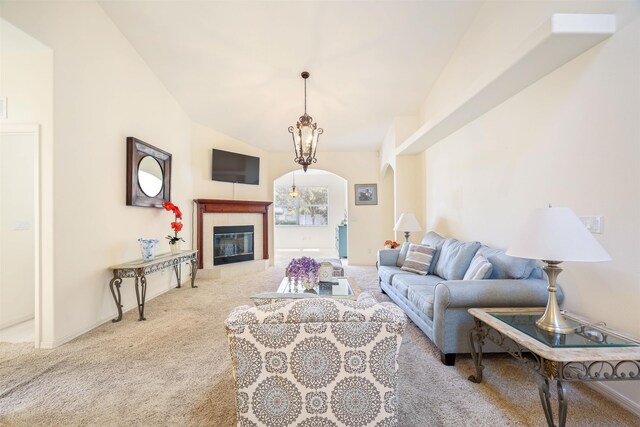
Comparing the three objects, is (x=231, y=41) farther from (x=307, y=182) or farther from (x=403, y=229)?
(x=307, y=182)

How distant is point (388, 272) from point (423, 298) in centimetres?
123

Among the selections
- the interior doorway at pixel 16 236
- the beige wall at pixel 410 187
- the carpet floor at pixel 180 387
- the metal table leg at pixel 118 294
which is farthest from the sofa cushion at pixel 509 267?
the interior doorway at pixel 16 236

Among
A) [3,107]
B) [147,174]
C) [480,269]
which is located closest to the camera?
[480,269]

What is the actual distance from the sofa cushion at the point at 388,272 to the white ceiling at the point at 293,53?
2.90 m

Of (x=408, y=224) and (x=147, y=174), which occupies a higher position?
(x=147, y=174)

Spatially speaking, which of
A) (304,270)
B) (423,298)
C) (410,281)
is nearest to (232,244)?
(304,270)

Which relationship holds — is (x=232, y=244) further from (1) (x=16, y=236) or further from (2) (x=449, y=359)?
(2) (x=449, y=359)

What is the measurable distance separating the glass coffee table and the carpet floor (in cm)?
70

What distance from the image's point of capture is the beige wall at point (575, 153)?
179 centimetres

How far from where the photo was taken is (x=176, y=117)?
4.79 m

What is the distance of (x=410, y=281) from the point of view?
316 cm

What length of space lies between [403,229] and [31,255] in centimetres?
501

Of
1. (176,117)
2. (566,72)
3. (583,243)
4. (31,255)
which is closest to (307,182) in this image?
(176,117)

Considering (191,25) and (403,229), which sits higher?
(191,25)
